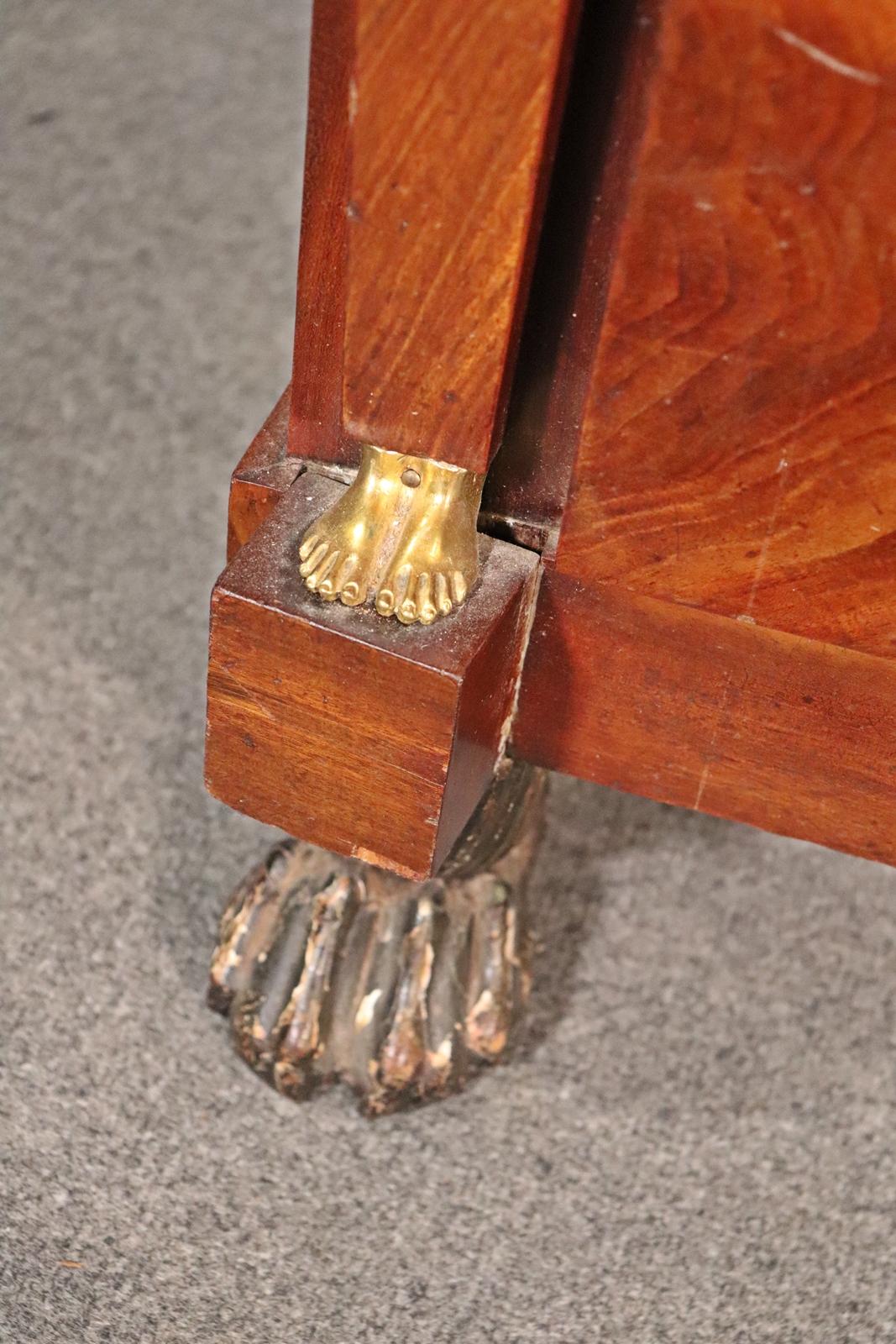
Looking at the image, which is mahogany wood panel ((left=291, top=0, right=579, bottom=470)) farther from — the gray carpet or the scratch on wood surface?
the gray carpet

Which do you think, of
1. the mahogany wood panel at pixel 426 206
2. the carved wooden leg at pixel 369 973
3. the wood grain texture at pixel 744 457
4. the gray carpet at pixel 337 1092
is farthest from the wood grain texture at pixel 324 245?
the gray carpet at pixel 337 1092

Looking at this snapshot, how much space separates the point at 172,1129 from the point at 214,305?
2.88 feet

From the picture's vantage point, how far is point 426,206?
0.64m

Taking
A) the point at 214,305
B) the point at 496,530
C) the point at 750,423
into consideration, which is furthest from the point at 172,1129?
the point at 214,305

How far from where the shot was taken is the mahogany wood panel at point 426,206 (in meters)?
0.60

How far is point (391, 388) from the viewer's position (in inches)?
27.5

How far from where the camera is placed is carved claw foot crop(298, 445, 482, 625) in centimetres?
72

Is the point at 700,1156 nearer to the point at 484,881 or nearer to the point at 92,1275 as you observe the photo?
the point at 484,881

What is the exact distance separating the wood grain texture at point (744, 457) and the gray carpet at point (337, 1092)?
0.79 feet

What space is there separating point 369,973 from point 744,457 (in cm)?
39

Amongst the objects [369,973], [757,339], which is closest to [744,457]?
[757,339]

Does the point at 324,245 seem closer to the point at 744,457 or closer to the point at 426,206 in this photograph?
the point at 426,206

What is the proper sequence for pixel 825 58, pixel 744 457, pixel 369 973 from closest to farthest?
pixel 825 58, pixel 744 457, pixel 369 973

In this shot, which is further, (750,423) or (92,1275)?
(92,1275)
